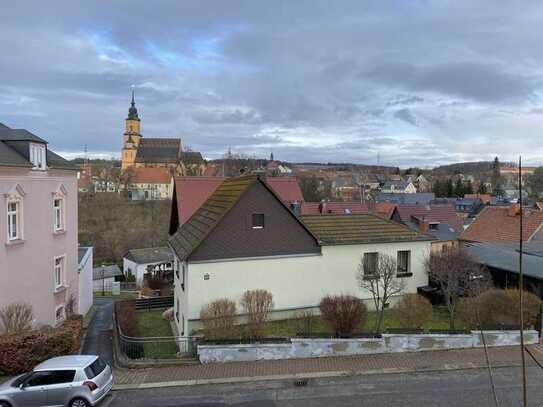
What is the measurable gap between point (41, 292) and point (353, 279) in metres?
14.3

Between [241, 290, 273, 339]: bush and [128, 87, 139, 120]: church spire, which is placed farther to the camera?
[128, 87, 139, 120]: church spire

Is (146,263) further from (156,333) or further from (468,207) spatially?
(468,207)

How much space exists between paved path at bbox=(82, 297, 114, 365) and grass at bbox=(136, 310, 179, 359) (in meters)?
1.47

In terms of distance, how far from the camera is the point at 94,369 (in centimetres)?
1264

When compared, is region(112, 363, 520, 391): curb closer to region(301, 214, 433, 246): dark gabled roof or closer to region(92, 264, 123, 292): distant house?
region(301, 214, 433, 246): dark gabled roof

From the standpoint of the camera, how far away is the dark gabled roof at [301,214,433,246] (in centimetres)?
2041

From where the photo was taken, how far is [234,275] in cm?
1845

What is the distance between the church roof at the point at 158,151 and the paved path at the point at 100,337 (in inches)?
5137

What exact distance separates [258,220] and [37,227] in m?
10.3

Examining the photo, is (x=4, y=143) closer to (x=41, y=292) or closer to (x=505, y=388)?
(x=41, y=292)

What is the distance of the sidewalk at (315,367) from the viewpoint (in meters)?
14.0

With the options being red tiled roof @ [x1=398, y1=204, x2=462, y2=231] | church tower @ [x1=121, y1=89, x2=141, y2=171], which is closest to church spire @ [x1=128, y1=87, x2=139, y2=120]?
church tower @ [x1=121, y1=89, x2=141, y2=171]

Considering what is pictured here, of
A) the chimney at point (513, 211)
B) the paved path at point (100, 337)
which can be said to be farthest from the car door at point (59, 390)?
the chimney at point (513, 211)

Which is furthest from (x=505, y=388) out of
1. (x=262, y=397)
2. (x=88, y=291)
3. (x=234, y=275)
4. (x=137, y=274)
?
(x=137, y=274)
